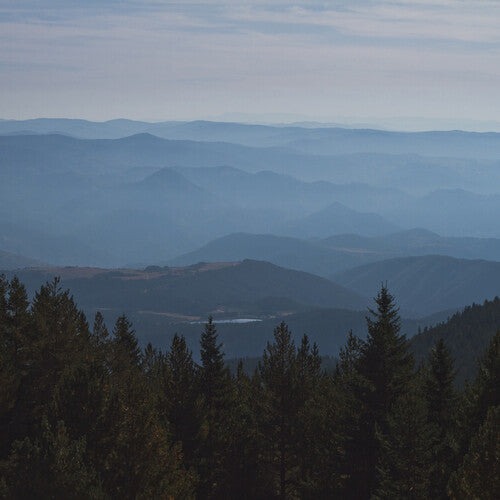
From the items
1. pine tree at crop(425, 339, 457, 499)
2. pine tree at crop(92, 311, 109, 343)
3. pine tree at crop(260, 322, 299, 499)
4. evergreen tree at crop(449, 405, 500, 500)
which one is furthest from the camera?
pine tree at crop(92, 311, 109, 343)

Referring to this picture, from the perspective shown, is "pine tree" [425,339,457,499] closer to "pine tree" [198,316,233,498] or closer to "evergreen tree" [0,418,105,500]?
"pine tree" [198,316,233,498]

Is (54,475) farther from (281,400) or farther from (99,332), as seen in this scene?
(99,332)

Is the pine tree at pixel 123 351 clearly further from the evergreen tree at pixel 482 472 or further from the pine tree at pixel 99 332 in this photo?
the evergreen tree at pixel 482 472

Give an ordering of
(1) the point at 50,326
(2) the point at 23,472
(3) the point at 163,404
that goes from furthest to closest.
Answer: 1. (1) the point at 50,326
2. (3) the point at 163,404
3. (2) the point at 23,472

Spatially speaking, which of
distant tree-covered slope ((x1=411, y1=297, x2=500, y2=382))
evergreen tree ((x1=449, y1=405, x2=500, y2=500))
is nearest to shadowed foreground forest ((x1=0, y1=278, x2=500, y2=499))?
evergreen tree ((x1=449, y1=405, x2=500, y2=500))

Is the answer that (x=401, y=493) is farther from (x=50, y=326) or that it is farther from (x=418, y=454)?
(x=50, y=326)

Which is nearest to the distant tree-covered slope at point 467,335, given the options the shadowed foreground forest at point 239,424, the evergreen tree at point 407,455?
the shadowed foreground forest at point 239,424

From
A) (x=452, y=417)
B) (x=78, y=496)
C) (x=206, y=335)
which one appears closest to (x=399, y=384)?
(x=452, y=417)

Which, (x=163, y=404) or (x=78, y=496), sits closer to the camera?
(x=78, y=496)
